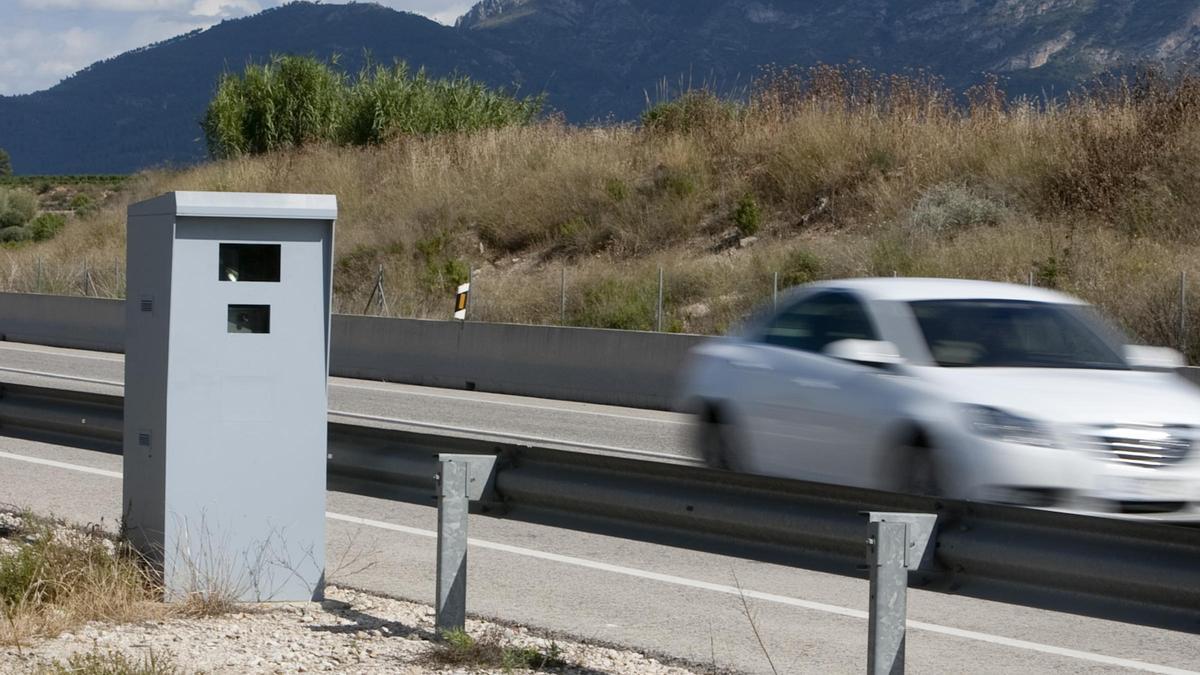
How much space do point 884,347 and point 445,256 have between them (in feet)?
92.8

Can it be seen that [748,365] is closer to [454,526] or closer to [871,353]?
[871,353]

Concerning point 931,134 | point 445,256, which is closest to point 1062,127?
point 931,134

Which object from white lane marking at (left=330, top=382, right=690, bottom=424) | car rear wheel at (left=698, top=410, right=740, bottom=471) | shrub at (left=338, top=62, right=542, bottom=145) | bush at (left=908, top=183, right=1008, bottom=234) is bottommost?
white lane marking at (left=330, top=382, right=690, bottom=424)

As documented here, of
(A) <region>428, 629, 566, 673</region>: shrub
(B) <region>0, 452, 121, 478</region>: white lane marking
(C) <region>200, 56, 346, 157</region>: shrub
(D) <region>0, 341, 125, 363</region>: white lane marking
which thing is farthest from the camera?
(C) <region>200, 56, 346, 157</region>: shrub

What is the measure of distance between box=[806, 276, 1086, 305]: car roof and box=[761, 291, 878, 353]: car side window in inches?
4.3

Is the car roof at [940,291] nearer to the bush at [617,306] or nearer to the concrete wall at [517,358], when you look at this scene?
the concrete wall at [517,358]

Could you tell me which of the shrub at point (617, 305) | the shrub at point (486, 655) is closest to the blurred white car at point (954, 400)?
the shrub at point (486, 655)

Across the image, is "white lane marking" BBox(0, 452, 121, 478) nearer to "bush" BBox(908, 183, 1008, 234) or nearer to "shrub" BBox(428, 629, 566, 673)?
"shrub" BBox(428, 629, 566, 673)

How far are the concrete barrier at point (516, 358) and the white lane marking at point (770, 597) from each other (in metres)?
9.81

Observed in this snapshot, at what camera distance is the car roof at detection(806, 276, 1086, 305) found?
10242mm

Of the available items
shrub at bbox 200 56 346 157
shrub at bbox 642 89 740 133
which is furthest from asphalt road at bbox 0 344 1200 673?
shrub at bbox 200 56 346 157

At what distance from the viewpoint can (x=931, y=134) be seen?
32719 mm

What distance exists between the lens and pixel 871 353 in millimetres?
9586

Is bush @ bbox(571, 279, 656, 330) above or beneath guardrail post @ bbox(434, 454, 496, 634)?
above
